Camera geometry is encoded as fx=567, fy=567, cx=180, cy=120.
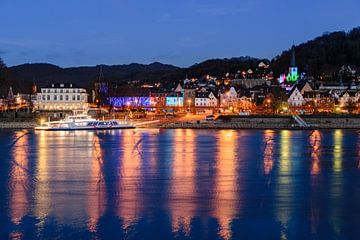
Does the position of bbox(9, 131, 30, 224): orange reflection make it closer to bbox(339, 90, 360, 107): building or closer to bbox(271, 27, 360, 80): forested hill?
bbox(339, 90, 360, 107): building

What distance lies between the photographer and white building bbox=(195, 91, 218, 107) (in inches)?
2704

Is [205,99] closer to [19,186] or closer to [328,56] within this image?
[328,56]

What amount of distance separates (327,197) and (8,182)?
25.0 ft

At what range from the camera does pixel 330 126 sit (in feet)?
133

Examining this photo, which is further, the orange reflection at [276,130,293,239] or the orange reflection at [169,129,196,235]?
the orange reflection at [276,130,293,239]

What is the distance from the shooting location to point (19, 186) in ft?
43.9

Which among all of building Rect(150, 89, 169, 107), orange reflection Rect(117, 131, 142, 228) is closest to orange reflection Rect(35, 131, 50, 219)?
orange reflection Rect(117, 131, 142, 228)

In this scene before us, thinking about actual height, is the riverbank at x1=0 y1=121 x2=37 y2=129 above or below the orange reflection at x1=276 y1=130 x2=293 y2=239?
above

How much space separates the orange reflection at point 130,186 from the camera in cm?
1029

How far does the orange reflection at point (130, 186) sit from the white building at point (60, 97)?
35722 millimetres

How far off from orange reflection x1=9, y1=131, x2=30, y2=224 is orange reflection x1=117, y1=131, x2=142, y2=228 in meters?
1.83

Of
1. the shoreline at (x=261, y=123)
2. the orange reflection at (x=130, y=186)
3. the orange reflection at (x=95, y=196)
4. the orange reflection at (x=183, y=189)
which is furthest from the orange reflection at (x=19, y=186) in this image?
the shoreline at (x=261, y=123)

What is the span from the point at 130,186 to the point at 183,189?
137cm

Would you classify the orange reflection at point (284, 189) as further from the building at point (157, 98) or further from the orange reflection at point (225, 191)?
the building at point (157, 98)
